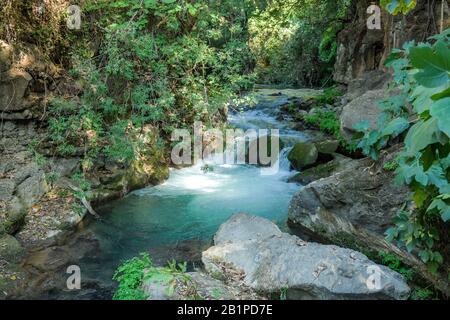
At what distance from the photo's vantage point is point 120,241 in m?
5.78

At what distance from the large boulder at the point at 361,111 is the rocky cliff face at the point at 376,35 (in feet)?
6.03

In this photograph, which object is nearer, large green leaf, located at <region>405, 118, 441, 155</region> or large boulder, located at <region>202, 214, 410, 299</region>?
large green leaf, located at <region>405, 118, 441, 155</region>

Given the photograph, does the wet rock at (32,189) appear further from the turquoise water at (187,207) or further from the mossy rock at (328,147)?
the mossy rock at (328,147)

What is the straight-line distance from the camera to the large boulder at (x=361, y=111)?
23.0 ft

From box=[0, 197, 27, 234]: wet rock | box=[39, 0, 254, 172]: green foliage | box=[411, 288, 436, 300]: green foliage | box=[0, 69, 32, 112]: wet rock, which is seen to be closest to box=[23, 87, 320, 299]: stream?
box=[0, 197, 27, 234]: wet rock

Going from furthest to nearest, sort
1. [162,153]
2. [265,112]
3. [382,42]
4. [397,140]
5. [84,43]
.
Answer: [265,112], [382,42], [162,153], [84,43], [397,140]

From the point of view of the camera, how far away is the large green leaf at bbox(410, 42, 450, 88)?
1241mm

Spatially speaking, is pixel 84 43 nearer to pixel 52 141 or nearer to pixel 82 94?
pixel 82 94

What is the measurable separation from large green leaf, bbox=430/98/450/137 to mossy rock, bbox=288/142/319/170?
7.81 m

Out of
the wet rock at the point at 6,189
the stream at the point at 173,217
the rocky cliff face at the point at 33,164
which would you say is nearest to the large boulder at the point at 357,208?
the stream at the point at 173,217

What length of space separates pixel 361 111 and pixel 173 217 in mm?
3925

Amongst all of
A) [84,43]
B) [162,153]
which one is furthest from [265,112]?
[84,43]

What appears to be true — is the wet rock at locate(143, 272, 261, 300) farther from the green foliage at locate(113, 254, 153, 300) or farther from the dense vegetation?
the dense vegetation
